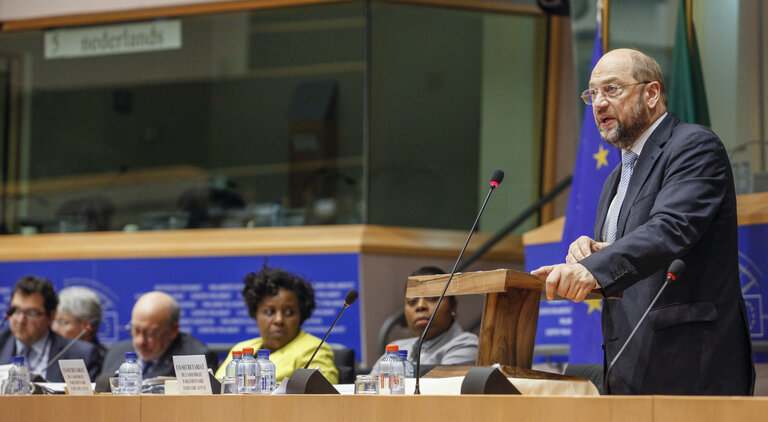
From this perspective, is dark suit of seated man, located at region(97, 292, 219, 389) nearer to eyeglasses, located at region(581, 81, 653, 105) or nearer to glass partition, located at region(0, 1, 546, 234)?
glass partition, located at region(0, 1, 546, 234)

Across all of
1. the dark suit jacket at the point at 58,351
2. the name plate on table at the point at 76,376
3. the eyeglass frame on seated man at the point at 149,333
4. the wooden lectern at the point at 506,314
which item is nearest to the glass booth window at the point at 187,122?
the dark suit jacket at the point at 58,351

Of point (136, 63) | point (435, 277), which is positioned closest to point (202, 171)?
point (136, 63)

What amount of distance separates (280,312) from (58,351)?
137 cm

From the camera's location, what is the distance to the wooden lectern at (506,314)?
266cm

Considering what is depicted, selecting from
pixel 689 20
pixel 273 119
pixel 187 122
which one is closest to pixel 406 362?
pixel 689 20

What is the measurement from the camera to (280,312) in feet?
15.1

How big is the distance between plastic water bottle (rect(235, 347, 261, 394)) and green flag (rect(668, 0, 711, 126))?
242 centimetres

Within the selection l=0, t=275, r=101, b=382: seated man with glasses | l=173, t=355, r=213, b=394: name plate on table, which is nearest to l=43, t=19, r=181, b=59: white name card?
l=0, t=275, r=101, b=382: seated man with glasses

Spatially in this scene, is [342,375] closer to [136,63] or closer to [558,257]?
[558,257]

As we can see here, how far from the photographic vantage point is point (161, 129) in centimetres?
725

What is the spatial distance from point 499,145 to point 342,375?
308 cm

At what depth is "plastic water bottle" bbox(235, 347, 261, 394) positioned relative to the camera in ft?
10.1

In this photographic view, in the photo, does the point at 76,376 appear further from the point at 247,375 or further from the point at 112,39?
the point at 112,39

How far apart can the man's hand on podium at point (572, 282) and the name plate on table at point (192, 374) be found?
1035 millimetres
